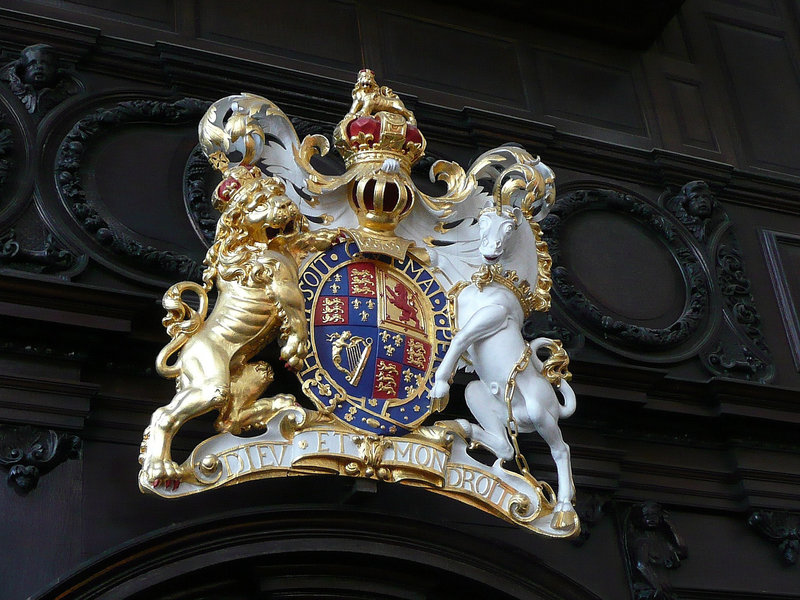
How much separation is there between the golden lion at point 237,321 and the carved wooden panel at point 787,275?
3.08 m

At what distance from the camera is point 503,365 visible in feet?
16.6

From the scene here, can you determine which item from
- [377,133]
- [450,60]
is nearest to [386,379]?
[377,133]

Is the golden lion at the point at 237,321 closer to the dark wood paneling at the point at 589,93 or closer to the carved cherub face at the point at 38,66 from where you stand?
the carved cherub face at the point at 38,66

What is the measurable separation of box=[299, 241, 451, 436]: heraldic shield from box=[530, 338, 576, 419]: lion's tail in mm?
386

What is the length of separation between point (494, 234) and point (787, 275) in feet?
8.44

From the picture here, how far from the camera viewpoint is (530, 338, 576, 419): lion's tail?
5172mm

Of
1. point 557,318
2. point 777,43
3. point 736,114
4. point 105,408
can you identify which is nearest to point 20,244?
point 105,408

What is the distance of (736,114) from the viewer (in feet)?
25.0

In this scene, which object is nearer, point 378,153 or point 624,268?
point 378,153

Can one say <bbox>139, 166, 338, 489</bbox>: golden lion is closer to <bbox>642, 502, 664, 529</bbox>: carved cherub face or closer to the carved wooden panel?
<bbox>642, 502, 664, 529</bbox>: carved cherub face

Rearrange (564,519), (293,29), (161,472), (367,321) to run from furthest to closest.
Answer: (293,29) → (367,321) → (564,519) → (161,472)

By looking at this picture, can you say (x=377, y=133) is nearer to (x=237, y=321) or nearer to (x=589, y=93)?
(x=237, y=321)

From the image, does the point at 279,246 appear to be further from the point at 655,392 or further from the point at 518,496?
the point at 655,392

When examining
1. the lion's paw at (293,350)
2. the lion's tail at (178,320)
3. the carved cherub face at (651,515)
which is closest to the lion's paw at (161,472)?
the lion's tail at (178,320)
